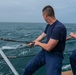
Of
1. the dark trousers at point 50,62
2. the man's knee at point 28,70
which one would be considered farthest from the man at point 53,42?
the man's knee at point 28,70

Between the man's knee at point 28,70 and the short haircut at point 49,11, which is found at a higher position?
the short haircut at point 49,11

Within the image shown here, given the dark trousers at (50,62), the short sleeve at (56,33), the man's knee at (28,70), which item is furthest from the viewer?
the man's knee at (28,70)

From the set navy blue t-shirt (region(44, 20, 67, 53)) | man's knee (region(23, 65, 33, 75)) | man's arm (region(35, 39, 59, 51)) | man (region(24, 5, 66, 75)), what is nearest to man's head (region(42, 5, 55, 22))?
man (region(24, 5, 66, 75))

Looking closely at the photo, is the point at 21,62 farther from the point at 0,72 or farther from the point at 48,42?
the point at 48,42

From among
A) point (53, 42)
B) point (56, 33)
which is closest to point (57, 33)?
point (56, 33)

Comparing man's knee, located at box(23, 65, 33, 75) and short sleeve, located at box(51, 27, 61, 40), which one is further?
man's knee, located at box(23, 65, 33, 75)

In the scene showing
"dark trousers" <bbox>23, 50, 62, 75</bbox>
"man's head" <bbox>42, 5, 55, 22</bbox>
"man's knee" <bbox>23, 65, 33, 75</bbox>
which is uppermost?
"man's head" <bbox>42, 5, 55, 22</bbox>

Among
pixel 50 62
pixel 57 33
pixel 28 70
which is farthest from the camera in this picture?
pixel 28 70

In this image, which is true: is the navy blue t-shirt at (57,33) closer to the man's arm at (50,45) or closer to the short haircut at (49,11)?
the man's arm at (50,45)

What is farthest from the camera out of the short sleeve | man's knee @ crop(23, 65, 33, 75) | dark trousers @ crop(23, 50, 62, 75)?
man's knee @ crop(23, 65, 33, 75)

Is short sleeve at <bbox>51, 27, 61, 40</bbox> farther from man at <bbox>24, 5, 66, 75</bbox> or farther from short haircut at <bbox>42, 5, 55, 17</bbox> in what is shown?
short haircut at <bbox>42, 5, 55, 17</bbox>

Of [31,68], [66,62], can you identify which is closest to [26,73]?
[31,68]

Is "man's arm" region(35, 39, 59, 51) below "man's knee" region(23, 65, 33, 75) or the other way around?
the other way around

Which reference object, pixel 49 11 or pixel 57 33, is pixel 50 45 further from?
pixel 49 11
